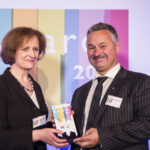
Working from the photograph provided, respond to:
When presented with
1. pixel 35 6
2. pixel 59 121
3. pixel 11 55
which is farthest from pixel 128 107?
pixel 35 6

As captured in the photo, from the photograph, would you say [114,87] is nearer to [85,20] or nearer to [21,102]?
[21,102]

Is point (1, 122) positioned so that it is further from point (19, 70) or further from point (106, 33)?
point (106, 33)

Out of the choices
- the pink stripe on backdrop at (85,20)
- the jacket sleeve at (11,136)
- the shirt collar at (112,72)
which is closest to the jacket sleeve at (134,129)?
the shirt collar at (112,72)

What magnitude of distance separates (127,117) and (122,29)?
1452mm

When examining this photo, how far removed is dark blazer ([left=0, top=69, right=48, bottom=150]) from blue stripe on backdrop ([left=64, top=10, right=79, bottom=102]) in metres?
0.95

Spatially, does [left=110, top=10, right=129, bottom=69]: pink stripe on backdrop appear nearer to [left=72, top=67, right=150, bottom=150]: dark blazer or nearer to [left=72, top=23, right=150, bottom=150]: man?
[left=72, top=23, right=150, bottom=150]: man

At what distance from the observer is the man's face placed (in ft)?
7.47

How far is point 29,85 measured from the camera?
87.0 inches

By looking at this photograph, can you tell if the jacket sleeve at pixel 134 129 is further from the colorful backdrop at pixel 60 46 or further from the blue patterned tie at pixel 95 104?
the colorful backdrop at pixel 60 46

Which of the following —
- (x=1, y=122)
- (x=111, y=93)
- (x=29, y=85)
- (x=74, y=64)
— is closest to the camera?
(x=1, y=122)

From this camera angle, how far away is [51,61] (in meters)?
2.99

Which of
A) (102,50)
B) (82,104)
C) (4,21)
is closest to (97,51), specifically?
(102,50)

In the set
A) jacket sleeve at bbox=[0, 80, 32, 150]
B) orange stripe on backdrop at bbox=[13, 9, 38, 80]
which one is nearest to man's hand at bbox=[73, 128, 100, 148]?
jacket sleeve at bbox=[0, 80, 32, 150]

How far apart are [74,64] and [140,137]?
4.57 ft
